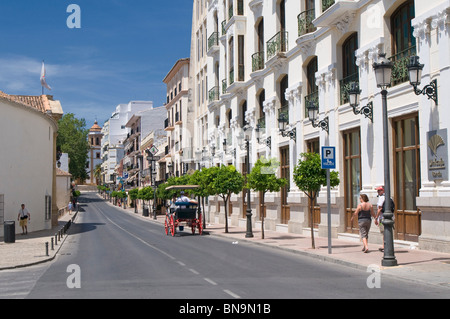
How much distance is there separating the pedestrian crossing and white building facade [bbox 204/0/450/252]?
29.7ft

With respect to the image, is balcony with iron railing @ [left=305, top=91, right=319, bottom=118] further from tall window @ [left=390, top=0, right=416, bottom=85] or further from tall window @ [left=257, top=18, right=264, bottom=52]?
tall window @ [left=257, top=18, right=264, bottom=52]

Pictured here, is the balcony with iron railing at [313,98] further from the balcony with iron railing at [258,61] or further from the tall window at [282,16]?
the balcony with iron railing at [258,61]

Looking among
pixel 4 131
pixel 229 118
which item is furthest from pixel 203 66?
pixel 4 131

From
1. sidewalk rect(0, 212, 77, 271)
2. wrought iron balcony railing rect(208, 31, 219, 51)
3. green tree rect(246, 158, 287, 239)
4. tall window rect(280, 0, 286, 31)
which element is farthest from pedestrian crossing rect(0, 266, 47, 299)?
wrought iron balcony railing rect(208, 31, 219, 51)

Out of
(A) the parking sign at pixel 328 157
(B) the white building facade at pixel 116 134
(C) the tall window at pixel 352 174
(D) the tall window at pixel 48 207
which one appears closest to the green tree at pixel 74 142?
(B) the white building facade at pixel 116 134

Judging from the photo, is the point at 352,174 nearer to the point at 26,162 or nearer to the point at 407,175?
the point at 407,175

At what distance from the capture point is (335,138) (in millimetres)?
22578

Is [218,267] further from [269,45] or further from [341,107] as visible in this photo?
[269,45]

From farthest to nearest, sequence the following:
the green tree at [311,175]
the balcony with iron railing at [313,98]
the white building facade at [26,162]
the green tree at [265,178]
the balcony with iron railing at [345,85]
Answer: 1. the white building facade at [26,162]
2. the balcony with iron railing at [313,98]
3. the green tree at [265,178]
4. the balcony with iron railing at [345,85]
5. the green tree at [311,175]

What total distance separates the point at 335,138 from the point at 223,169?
335 inches

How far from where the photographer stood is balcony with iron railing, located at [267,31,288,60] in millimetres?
28714

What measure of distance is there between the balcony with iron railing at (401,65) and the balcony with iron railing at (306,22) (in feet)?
23.7

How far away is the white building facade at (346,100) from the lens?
16.2 meters
